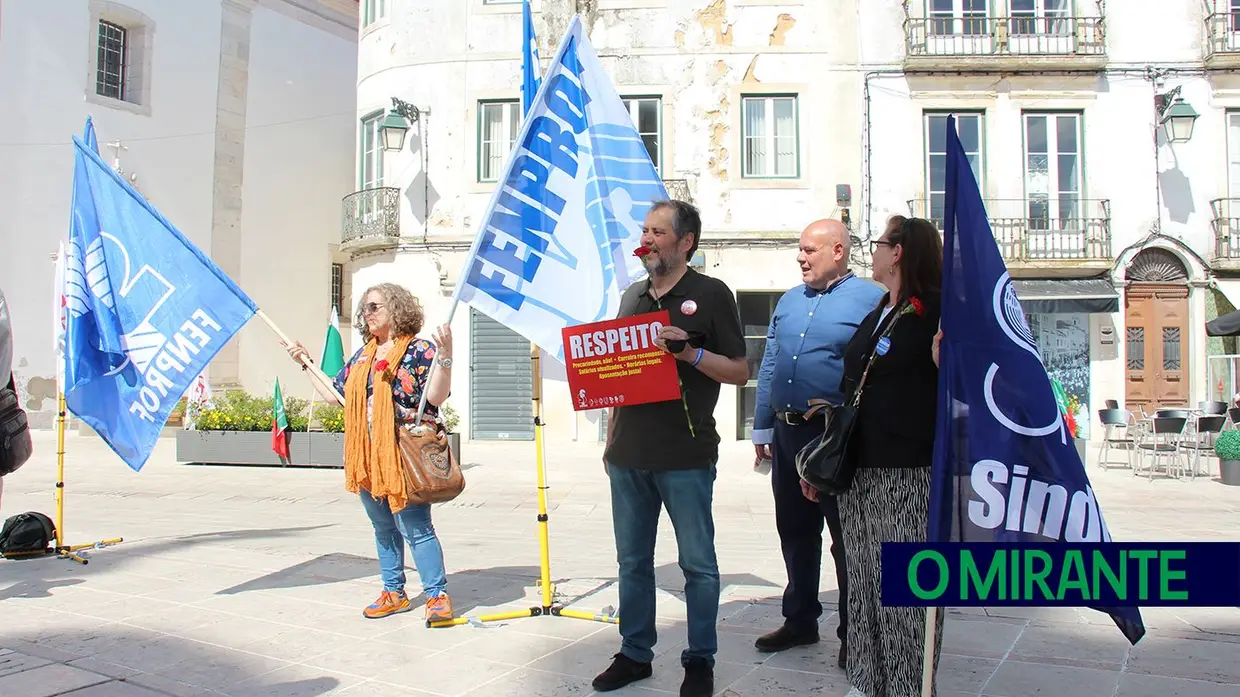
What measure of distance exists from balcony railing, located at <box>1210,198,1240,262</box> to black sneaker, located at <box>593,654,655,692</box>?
17.8 meters

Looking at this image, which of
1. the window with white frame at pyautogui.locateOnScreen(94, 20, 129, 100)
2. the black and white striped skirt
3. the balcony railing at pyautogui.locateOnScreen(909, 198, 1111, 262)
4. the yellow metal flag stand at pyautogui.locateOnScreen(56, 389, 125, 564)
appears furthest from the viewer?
the window with white frame at pyautogui.locateOnScreen(94, 20, 129, 100)

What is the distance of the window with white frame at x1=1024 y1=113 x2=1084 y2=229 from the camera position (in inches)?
712

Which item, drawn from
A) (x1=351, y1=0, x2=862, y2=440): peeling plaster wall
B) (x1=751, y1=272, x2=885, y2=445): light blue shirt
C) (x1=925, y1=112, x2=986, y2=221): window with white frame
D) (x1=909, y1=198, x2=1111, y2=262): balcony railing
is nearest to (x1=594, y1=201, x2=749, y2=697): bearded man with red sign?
(x1=751, y1=272, x2=885, y2=445): light blue shirt

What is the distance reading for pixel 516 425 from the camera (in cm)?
1838

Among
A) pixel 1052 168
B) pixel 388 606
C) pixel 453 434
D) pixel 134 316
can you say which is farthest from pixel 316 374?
pixel 1052 168

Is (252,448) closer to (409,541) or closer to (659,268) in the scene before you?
(409,541)

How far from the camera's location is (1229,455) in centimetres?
1214

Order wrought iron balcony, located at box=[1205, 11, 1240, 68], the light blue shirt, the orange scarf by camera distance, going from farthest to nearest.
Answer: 1. wrought iron balcony, located at box=[1205, 11, 1240, 68]
2. the orange scarf
3. the light blue shirt

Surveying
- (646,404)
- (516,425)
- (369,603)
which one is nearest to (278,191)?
(516,425)

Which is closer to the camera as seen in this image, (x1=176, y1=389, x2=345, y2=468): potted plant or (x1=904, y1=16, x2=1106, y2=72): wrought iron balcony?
(x1=176, y1=389, x2=345, y2=468): potted plant

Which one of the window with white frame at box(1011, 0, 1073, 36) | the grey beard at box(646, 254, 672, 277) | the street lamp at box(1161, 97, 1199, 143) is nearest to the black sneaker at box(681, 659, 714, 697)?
the grey beard at box(646, 254, 672, 277)

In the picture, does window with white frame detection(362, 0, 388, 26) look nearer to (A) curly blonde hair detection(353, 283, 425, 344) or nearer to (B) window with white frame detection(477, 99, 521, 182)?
(B) window with white frame detection(477, 99, 521, 182)

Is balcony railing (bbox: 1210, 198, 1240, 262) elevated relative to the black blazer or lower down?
elevated

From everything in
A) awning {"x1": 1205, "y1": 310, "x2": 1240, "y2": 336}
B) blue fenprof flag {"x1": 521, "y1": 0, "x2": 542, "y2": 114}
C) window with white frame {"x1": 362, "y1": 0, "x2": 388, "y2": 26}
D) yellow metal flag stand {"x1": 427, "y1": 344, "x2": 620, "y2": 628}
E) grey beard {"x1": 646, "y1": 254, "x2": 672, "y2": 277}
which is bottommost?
yellow metal flag stand {"x1": 427, "y1": 344, "x2": 620, "y2": 628}
